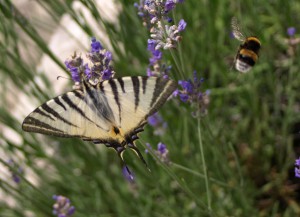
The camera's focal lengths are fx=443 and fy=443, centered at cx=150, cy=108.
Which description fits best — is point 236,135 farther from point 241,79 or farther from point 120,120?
point 120,120

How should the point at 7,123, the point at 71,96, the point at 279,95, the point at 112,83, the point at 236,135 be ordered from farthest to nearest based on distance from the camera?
Result: the point at 236,135
the point at 279,95
the point at 7,123
the point at 71,96
the point at 112,83

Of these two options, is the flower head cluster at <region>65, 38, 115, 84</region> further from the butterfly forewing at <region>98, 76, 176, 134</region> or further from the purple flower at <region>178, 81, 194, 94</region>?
the purple flower at <region>178, 81, 194, 94</region>

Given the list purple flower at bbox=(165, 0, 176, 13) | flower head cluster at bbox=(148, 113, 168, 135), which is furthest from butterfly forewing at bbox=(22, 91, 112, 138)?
flower head cluster at bbox=(148, 113, 168, 135)

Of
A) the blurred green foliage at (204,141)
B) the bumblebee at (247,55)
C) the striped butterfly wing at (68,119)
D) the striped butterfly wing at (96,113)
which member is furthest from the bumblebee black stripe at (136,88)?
the blurred green foliage at (204,141)

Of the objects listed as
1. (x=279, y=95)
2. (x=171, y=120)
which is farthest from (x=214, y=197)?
(x=279, y=95)

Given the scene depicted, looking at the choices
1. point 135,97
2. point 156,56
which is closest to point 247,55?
point 156,56

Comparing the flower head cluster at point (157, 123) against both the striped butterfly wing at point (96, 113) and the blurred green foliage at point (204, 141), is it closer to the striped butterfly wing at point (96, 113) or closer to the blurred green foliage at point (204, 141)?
the blurred green foliage at point (204, 141)
